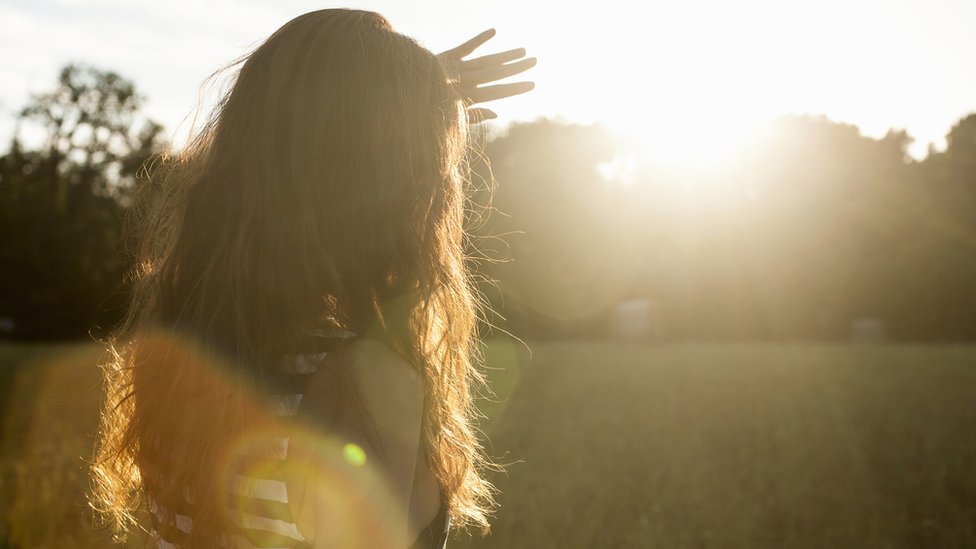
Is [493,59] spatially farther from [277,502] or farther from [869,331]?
[869,331]

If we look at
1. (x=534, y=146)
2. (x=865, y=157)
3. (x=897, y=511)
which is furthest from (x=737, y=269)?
(x=897, y=511)

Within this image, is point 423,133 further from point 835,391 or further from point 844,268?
point 844,268

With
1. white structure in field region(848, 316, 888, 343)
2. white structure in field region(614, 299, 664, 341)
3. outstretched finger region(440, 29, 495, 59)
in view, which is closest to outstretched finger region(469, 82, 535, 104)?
outstretched finger region(440, 29, 495, 59)

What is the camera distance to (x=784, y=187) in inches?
1336

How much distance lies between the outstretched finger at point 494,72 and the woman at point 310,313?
471mm

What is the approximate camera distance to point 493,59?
214 cm

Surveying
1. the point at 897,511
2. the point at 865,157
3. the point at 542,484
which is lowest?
the point at 542,484

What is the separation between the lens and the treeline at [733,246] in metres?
32.2

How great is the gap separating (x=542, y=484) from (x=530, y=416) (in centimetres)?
363

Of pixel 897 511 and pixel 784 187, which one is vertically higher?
pixel 784 187

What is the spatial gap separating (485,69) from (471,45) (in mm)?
84

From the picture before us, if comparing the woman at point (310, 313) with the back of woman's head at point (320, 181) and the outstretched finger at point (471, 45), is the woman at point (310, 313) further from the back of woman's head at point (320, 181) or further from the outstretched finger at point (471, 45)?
the outstretched finger at point (471, 45)

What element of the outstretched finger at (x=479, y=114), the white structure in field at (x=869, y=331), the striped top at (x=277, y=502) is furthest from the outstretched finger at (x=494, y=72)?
the white structure in field at (x=869, y=331)

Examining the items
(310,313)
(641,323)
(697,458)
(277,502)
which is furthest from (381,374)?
(641,323)
